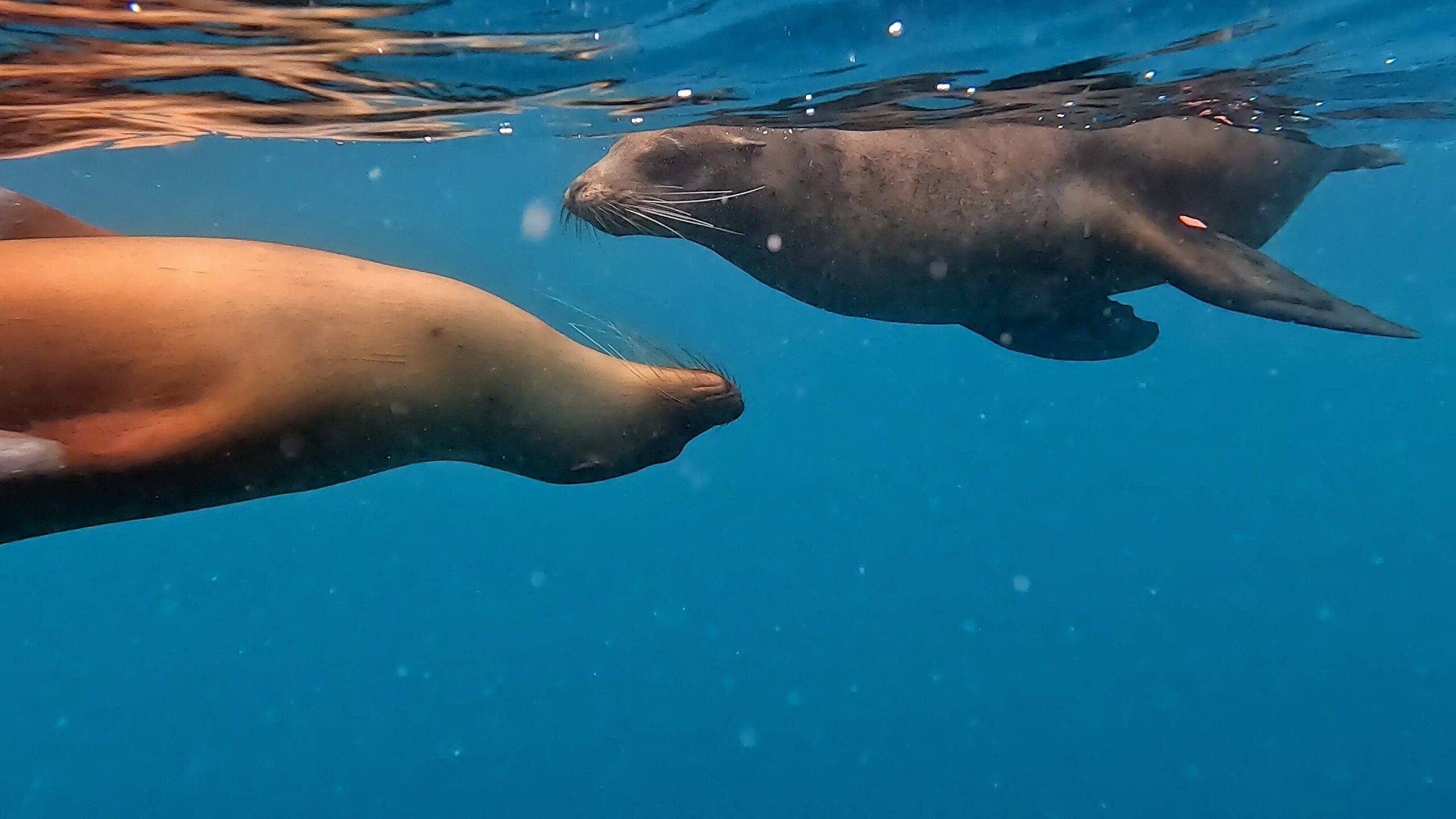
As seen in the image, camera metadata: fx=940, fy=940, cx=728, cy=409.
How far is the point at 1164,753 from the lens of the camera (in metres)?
22.3

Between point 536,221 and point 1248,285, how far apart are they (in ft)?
59.9

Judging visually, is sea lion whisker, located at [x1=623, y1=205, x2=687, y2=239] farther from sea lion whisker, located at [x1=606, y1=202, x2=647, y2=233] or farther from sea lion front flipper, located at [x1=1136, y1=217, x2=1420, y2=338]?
sea lion front flipper, located at [x1=1136, y1=217, x2=1420, y2=338]

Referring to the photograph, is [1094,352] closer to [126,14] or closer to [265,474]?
[265,474]

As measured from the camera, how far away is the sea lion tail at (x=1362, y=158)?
8.96m

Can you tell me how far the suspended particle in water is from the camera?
19.0 meters

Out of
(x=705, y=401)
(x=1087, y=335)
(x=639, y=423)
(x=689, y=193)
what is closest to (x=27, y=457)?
(x=639, y=423)

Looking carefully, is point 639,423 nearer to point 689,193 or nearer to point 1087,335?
point 689,193

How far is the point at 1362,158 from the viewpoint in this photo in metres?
9.17

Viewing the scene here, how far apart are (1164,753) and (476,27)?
22.9 meters

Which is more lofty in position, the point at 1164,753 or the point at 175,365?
the point at 175,365

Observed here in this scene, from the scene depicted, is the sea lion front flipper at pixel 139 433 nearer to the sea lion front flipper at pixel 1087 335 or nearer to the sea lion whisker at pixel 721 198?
the sea lion whisker at pixel 721 198

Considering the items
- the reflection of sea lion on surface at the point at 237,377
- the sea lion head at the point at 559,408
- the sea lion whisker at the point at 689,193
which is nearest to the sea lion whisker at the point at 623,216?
the sea lion whisker at the point at 689,193

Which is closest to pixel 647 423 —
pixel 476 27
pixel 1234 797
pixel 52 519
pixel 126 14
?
pixel 52 519

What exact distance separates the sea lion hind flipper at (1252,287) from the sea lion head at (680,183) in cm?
260
